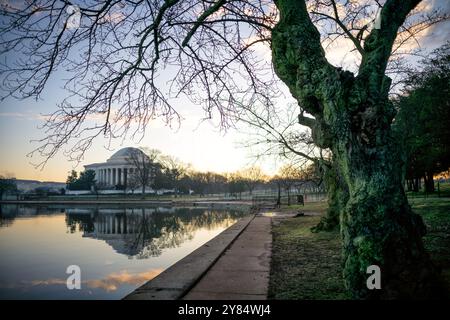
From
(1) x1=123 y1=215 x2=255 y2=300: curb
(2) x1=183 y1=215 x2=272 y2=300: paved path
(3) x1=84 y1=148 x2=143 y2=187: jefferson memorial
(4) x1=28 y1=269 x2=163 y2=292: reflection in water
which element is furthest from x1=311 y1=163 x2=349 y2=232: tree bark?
(3) x1=84 y1=148 x2=143 y2=187: jefferson memorial

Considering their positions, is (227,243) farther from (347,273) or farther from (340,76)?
(340,76)

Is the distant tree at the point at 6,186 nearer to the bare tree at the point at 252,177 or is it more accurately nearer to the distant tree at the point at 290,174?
the bare tree at the point at 252,177

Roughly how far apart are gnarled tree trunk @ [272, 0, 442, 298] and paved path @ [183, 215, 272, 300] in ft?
4.80

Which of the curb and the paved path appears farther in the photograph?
the paved path

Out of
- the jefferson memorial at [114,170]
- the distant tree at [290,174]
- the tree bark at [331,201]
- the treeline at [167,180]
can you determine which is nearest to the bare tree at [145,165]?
the treeline at [167,180]

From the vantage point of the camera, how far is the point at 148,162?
80.2 meters

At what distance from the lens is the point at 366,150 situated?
14.1 feet

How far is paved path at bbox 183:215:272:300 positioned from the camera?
4.54 m

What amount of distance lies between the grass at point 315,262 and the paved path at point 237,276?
21 cm

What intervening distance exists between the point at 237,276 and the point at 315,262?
2.17 meters

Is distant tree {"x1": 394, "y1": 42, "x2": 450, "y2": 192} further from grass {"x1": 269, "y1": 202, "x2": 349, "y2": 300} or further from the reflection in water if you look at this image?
the reflection in water

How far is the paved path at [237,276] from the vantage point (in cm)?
454

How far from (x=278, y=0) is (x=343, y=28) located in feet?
16.4

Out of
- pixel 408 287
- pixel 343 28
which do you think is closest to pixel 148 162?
pixel 343 28
